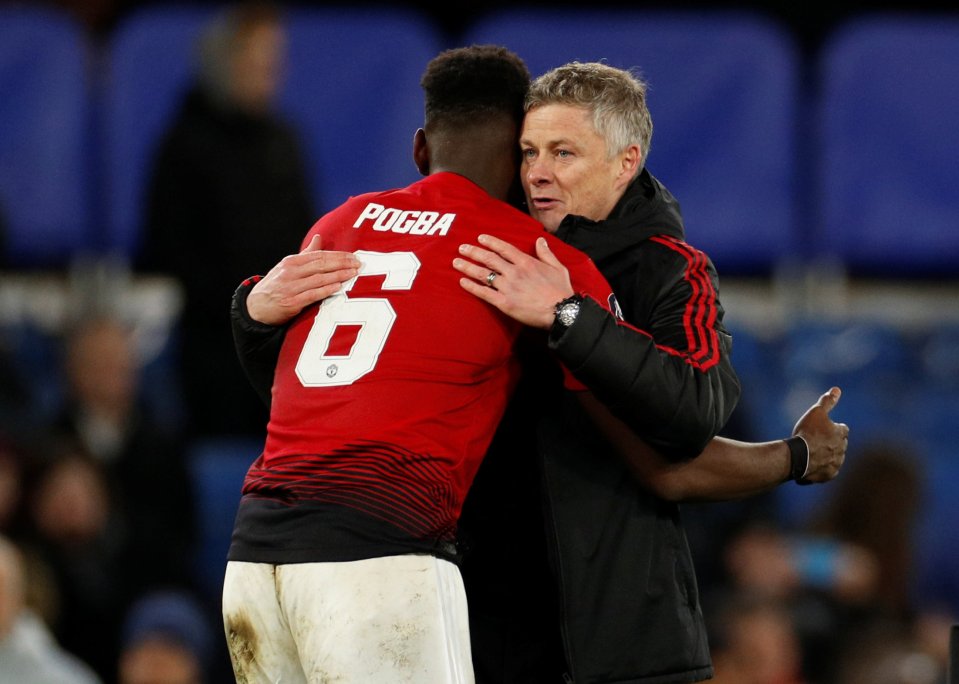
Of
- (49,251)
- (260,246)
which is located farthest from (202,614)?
(49,251)

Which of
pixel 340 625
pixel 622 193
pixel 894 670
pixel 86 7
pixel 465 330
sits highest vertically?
pixel 86 7

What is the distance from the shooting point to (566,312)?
301cm

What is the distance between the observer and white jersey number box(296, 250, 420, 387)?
3010 mm

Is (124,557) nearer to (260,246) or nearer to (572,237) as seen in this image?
(260,246)

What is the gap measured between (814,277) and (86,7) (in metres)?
3.82

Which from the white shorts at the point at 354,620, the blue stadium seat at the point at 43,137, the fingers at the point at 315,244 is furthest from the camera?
the blue stadium seat at the point at 43,137

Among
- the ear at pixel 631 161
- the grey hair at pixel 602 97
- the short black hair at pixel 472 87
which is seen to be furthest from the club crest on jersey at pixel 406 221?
the ear at pixel 631 161

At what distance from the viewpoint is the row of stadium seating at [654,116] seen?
7.72 metres

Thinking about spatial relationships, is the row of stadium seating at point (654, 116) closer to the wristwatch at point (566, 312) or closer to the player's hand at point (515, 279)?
the player's hand at point (515, 279)

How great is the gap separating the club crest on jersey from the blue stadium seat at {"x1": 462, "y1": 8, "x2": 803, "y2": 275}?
4.73 meters

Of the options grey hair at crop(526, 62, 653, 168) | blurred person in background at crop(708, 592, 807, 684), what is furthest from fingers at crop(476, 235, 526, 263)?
blurred person in background at crop(708, 592, 807, 684)

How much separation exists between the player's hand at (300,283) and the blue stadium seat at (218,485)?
3.56 metres

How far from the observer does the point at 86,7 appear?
26.7 feet

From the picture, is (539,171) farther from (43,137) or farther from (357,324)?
(43,137)
